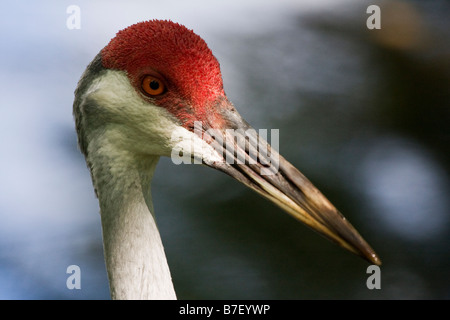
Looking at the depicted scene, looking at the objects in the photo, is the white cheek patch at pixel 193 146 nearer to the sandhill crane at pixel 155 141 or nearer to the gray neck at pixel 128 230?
the sandhill crane at pixel 155 141

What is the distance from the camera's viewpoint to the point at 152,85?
4.96 feet

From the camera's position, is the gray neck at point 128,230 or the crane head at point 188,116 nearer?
the crane head at point 188,116

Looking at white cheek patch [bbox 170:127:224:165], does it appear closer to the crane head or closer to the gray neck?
the crane head

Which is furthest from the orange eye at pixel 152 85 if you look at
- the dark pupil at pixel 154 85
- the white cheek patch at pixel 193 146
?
the white cheek patch at pixel 193 146

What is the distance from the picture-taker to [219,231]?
12.2 feet

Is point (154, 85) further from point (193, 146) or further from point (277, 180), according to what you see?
point (277, 180)

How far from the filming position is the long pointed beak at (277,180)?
4.76ft

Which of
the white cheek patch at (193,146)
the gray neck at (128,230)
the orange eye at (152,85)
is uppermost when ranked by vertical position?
the orange eye at (152,85)

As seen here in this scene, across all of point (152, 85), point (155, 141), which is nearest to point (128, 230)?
point (155, 141)

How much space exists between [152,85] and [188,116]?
0.12 m
